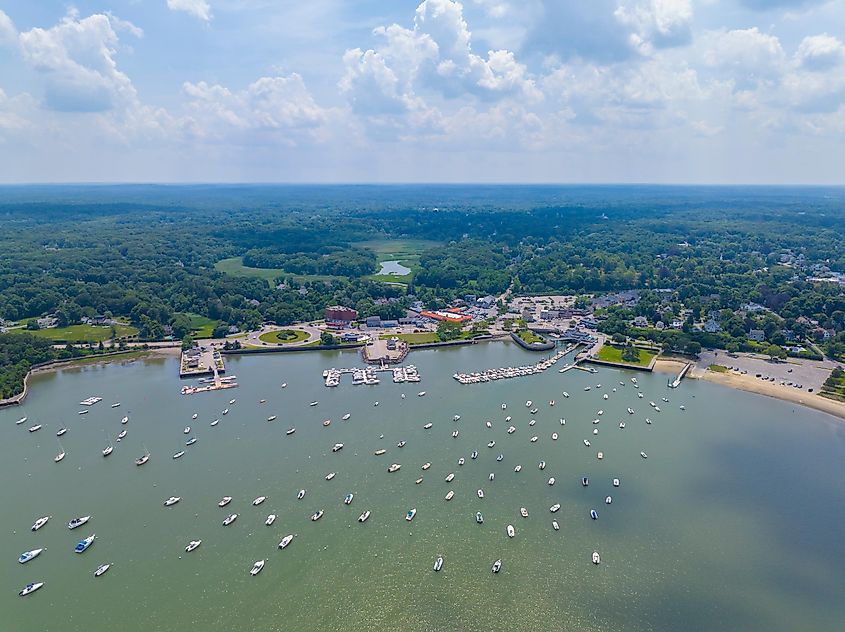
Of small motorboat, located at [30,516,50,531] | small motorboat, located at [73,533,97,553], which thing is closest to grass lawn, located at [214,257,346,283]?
small motorboat, located at [30,516,50,531]

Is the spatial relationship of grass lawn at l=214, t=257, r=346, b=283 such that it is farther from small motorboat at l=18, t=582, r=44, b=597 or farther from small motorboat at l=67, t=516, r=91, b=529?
small motorboat at l=18, t=582, r=44, b=597

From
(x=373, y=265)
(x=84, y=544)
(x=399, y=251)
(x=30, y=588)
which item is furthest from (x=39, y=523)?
(x=399, y=251)

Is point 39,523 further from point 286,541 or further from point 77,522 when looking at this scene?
point 286,541

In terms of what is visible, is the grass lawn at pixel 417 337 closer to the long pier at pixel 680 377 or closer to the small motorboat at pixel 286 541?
A: the long pier at pixel 680 377

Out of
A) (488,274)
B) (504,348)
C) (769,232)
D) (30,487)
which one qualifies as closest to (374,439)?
(30,487)

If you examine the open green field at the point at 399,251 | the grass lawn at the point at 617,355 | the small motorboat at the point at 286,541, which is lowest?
the open green field at the point at 399,251

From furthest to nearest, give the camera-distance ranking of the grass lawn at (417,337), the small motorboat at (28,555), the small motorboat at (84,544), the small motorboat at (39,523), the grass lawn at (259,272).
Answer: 1. the grass lawn at (259,272)
2. the grass lawn at (417,337)
3. the small motorboat at (39,523)
4. the small motorboat at (84,544)
5. the small motorboat at (28,555)

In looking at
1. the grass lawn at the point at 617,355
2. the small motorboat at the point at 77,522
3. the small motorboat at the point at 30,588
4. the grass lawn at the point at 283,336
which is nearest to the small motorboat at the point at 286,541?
the small motorboat at the point at 30,588
